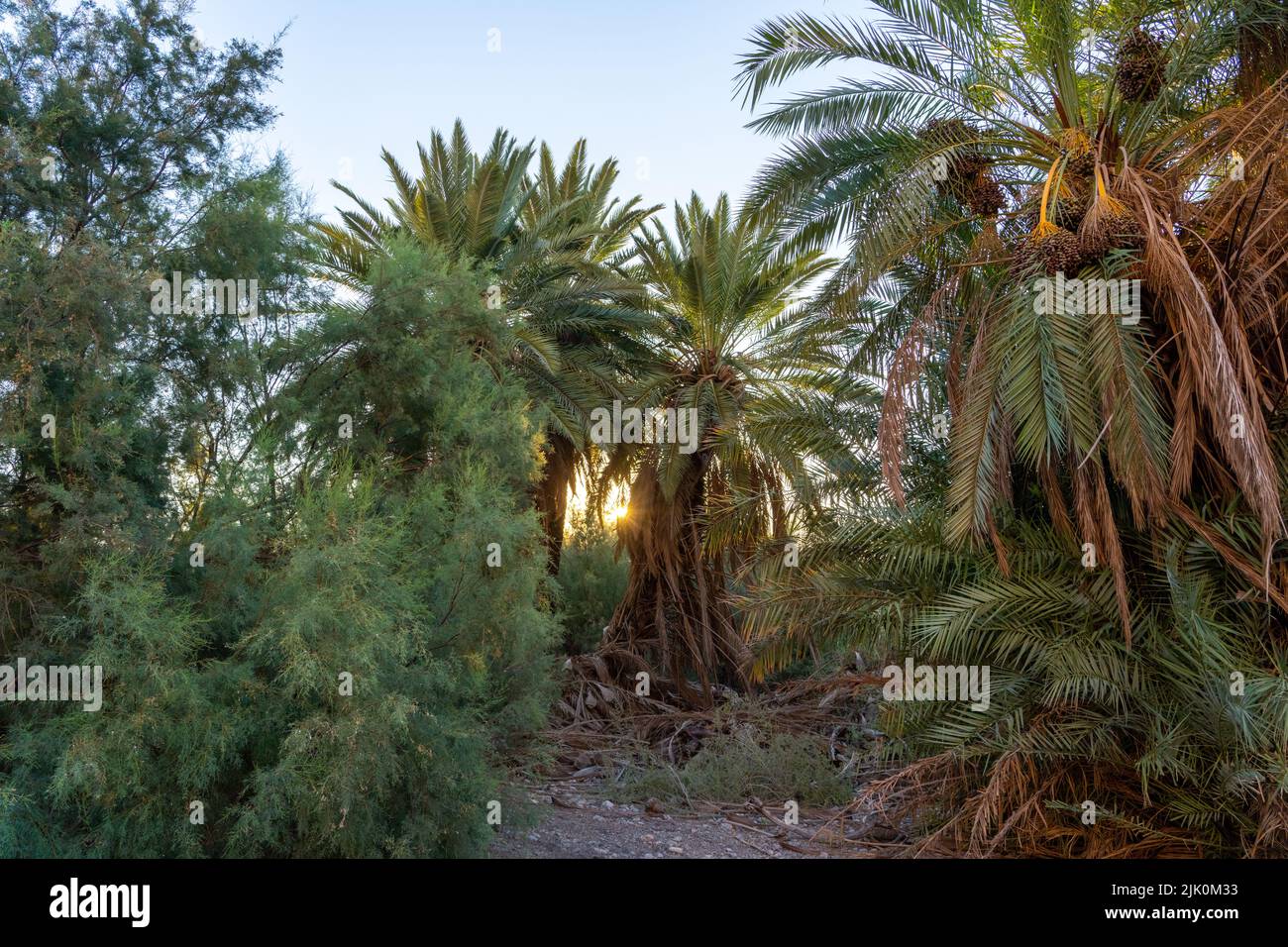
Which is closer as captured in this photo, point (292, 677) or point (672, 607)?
point (292, 677)

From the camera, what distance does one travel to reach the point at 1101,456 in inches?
286

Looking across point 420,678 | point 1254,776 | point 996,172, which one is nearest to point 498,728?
point 420,678

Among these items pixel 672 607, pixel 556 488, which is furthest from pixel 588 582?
pixel 556 488

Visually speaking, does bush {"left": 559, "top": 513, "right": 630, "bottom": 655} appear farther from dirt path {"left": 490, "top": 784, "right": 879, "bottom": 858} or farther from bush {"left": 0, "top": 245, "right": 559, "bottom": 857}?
bush {"left": 0, "top": 245, "right": 559, "bottom": 857}

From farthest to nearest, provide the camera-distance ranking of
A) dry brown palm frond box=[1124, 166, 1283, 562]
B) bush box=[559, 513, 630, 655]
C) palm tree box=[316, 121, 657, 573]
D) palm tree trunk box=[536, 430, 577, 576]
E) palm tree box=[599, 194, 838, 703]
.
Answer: bush box=[559, 513, 630, 655]
palm tree trunk box=[536, 430, 577, 576]
palm tree box=[599, 194, 838, 703]
palm tree box=[316, 121, 657, 573]
dry brown palm frond box=[1124, 166, 1283, 562]

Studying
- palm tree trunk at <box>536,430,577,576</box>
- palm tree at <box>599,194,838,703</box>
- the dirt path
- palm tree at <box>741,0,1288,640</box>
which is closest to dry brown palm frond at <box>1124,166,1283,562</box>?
palm tree at <box>741,0,1288,640</box>

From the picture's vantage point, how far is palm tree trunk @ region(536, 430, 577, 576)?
1529 centimetres

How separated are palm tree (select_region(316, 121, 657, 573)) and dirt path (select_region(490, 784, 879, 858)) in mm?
4932

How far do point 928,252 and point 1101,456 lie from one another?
10.4 ft

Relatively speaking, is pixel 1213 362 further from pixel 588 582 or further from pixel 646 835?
pixel 588 582

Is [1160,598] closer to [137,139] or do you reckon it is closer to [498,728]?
[498,728]

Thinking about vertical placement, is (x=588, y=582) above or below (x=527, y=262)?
below

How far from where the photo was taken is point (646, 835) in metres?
9.05

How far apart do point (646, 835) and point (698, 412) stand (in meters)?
6.97
